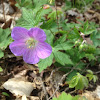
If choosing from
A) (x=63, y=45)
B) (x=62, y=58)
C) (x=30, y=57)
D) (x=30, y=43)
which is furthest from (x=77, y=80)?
(x=30, y=43)

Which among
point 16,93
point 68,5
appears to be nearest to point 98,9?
point 68,5

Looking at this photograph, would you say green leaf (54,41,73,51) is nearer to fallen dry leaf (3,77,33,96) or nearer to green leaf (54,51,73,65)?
green leaf (54,51,73,65)

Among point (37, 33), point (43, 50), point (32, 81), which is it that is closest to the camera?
point (37, 33)

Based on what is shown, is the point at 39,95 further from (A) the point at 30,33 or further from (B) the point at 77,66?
(A) the point at 30,33

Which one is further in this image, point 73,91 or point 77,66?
point 77,66

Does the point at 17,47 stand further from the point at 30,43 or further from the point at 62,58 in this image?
the point at 62,58

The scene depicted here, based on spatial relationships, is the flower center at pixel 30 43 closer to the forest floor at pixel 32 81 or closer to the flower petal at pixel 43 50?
the flower petal at pixel 43 50

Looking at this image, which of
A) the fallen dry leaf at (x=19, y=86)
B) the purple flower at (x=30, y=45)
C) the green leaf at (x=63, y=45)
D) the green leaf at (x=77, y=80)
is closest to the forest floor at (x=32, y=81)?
the fallen dry leaf at (x=19, y=86)

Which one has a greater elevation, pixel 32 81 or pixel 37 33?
pixel 37 33

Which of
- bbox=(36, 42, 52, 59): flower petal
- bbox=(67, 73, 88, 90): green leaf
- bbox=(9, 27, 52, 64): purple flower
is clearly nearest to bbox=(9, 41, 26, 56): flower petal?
bbox=(9, 27, 52, 64): purple flower
